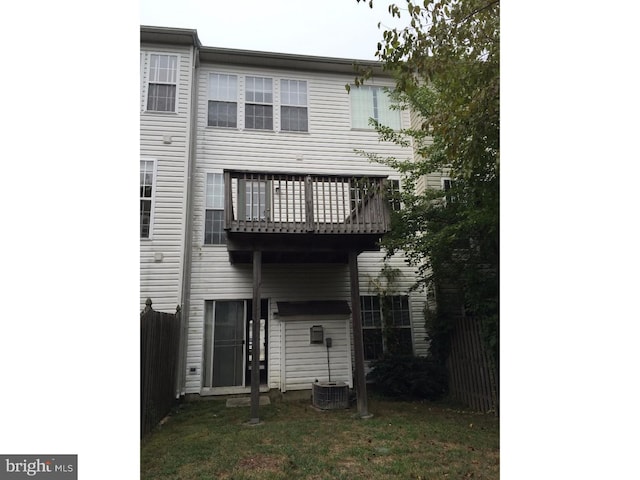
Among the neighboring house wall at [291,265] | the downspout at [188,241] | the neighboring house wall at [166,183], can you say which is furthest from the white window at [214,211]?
the neighboring house wall at [166,183]

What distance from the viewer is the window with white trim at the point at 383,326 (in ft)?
26.8

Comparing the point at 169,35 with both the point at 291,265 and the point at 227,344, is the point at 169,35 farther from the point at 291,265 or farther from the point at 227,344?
the point at 227,344

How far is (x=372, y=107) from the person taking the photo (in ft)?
30.8

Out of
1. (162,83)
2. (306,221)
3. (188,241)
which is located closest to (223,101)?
(162,83)

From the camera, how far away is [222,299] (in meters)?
7.89

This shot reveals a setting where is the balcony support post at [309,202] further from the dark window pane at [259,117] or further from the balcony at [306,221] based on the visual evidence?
the dark window pane at [259,117]

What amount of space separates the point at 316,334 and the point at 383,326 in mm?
1501

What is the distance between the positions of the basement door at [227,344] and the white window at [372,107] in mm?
5048

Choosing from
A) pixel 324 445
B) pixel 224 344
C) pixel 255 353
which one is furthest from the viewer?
pixel 224 344

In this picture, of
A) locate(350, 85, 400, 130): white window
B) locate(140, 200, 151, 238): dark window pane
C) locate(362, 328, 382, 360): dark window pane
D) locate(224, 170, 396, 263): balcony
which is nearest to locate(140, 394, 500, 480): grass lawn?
locate(362, 328, 382, 360): dark window pane

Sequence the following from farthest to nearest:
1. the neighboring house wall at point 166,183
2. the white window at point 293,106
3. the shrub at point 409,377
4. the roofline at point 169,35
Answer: the white window at point 293,106
the roofline at point 169,35
the neighboring house wall at point 166,183
the shrub at point 409,377
